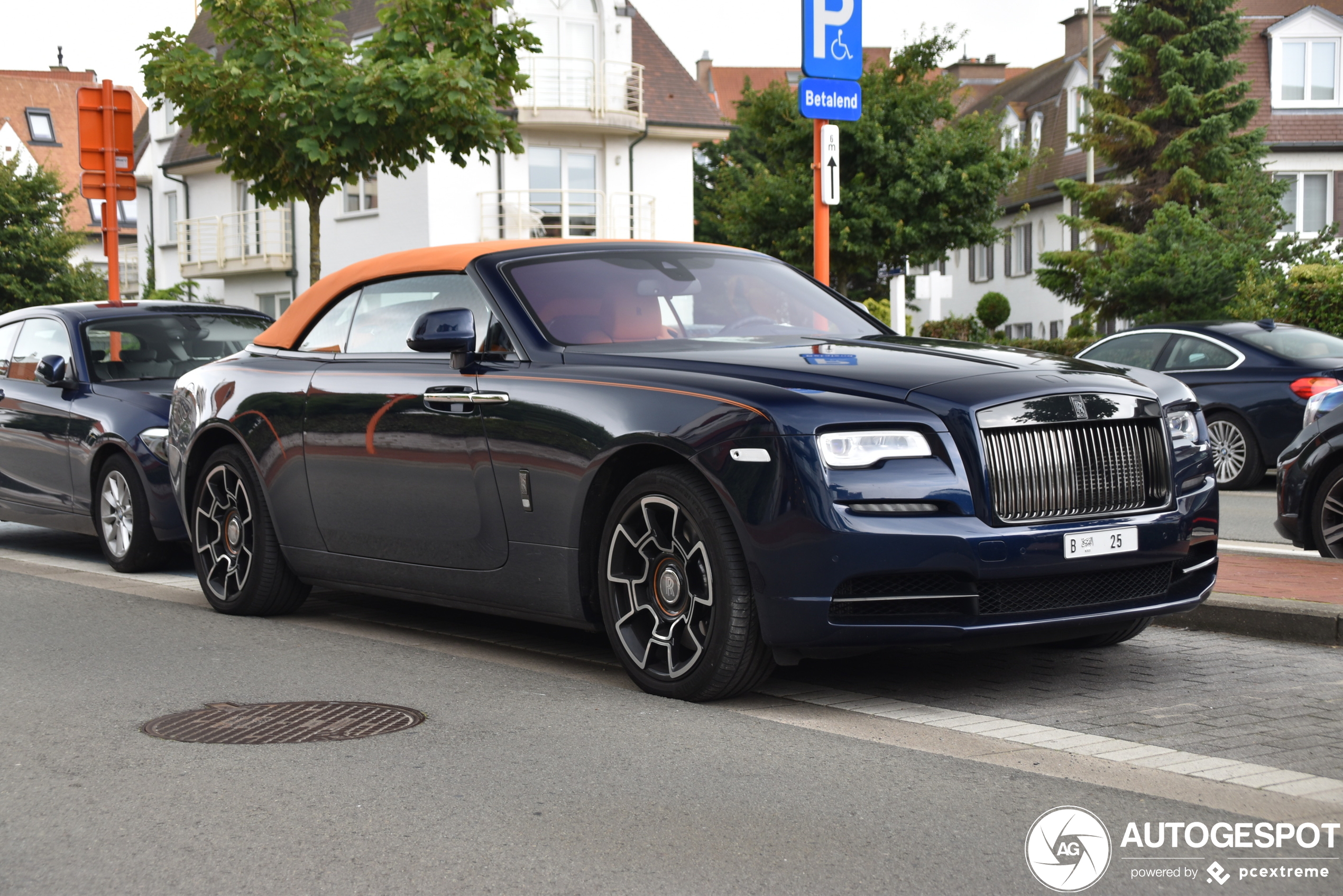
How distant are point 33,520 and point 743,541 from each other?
6.89 meters

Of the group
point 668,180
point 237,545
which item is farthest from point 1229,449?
point 668,180

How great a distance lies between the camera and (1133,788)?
4.19 m

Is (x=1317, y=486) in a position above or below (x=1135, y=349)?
below

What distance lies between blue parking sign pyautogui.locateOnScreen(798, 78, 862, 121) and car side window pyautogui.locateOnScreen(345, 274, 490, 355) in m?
4.45

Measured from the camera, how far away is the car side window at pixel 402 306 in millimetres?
6422

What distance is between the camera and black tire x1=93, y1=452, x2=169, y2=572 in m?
9.30

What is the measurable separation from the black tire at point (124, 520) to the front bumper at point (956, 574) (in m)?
5.38

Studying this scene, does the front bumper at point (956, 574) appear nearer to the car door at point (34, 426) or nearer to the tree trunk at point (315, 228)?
the car door at point (34, 426)

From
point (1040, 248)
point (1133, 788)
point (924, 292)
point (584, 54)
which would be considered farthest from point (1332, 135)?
point (1133, 788)

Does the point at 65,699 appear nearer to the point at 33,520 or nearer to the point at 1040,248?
the point at 33,520

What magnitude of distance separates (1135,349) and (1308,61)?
3096cm

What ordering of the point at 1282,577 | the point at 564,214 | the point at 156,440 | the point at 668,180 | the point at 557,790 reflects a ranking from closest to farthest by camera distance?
the point at 557,790, the point at 1282,577, the point at 156,440, the point at 564,214, the point at 668,180

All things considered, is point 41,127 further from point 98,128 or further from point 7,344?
point 7,344

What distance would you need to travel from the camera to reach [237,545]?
7.61 metres
